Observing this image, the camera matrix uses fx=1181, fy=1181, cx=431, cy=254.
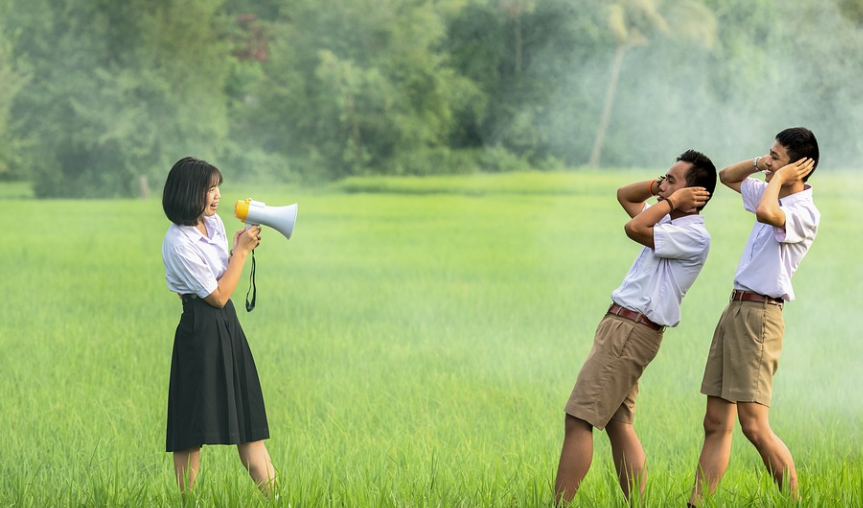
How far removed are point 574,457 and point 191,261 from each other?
1340 mm

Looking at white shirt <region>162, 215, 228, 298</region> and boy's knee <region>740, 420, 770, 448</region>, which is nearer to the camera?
white shirt <region>162, 215, 228, 298</region>

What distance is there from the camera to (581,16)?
19.4m

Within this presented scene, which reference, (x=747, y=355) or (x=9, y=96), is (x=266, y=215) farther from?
(x=9, y=96)

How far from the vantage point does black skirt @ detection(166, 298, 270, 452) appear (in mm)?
3707

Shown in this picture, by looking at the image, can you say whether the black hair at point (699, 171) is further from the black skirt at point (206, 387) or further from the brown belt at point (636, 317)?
A: the black skirt at point (206, 387)

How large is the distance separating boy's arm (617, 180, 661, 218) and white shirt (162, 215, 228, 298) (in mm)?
1330

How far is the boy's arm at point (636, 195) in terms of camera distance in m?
3.88

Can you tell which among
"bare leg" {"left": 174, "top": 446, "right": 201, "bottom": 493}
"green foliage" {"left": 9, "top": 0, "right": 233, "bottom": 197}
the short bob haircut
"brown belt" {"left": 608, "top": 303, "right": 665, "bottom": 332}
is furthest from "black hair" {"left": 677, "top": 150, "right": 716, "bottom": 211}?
"green foliage" {"left": 9, "top": 0, "right": 233, "bottom": 197}

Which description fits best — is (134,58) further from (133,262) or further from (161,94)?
(133,262)

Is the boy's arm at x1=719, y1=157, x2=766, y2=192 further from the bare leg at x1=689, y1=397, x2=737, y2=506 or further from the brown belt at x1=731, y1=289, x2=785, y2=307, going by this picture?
the bare leg at x1=689, y1=397, x2=737, y2=506

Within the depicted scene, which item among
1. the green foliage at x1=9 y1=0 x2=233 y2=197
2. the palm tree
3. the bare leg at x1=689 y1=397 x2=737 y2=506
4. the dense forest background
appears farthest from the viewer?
the green foliage at x1=9 y1=0 x2=233 y2=197

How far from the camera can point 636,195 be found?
3924 mm

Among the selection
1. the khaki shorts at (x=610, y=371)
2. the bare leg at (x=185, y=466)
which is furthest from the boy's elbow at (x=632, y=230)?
the bare leg at (x=185, y=466)

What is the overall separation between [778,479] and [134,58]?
62.2 ft
